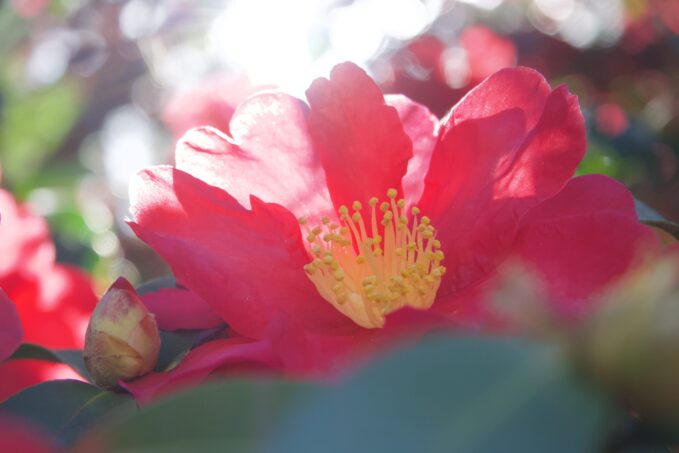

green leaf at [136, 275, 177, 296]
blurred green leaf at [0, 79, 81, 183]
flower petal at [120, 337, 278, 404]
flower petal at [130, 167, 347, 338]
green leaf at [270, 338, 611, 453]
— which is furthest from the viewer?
blurred green leaf at [0, 79, 81, 183]

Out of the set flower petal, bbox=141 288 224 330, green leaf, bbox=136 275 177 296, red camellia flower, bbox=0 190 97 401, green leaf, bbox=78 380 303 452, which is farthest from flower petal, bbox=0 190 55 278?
green leaf, bbox=78 380 303 452

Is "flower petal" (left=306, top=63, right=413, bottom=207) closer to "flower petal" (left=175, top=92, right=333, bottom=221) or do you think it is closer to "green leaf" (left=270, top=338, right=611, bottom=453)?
"flower petal" (left=175, top=92, right=333, bottom=221)

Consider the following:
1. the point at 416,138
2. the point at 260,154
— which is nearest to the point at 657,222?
the point at 416,138

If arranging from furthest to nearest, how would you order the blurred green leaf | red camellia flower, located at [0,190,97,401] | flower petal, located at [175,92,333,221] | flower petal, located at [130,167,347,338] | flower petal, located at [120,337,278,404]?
1. the blurred green leaf
2. red camellia flower, located at [0,190,97,401]
3. flower petal, located at [175,92,333,221]
4. flower petal, located at [130,167,347,338]
5. flower petal, located at [120,337,278,404]

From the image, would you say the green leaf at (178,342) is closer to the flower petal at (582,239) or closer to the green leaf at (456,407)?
the flower petal at (582,239)

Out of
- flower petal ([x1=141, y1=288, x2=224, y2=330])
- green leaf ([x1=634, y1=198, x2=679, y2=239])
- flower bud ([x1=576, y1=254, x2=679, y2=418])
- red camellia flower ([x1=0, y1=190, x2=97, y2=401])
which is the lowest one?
green leaf ([x1=634, y1=198, x2=679, y2=239])

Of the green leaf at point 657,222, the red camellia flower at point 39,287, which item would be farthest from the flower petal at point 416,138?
the red camellia flower at point 39,287

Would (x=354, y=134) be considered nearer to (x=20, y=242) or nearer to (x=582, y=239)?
(x=582, y=239)
